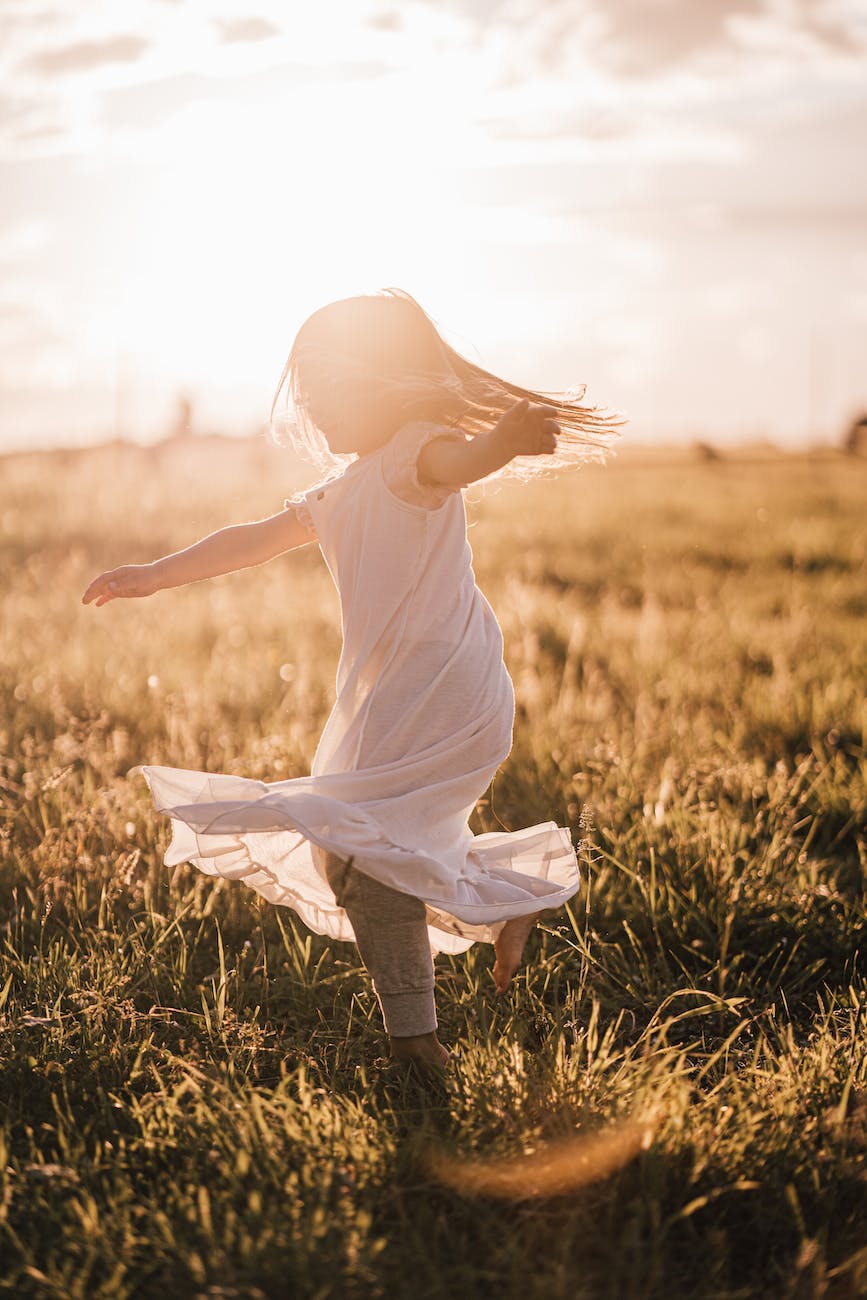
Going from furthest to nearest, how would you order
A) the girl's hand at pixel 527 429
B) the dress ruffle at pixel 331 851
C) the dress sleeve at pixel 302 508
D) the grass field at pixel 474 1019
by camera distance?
the dress sleeve at pixel 302 508
the dress ruffle at pixel 331 851
the girl's hand at pixel 527 429
the grass field at pixel 474 1019

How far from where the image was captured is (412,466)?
8.25 feet

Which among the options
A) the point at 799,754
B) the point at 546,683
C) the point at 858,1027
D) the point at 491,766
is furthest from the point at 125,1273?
the point at 546,683

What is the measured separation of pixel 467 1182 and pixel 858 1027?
1.26 m

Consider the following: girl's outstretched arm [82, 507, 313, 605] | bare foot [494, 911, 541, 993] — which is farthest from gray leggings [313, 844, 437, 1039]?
girl's outstretched arm [82, 507, 313, 605]

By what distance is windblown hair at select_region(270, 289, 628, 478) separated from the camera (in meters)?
2.70

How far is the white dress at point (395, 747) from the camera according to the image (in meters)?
2.50

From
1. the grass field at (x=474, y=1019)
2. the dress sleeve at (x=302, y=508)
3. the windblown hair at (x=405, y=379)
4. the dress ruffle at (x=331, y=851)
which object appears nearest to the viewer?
the grass field at (x=474, y=1019)

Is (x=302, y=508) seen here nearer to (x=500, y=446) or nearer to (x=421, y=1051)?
(x=500, y=446)

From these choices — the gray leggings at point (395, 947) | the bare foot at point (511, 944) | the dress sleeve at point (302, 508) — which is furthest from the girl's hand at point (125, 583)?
the bare foot at point (511, 944)

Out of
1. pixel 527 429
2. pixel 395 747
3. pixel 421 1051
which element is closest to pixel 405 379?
pixel 527 429

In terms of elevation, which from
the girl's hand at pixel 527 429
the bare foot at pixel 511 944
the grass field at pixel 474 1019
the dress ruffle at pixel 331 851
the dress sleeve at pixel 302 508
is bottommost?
the grass field at pixel 474 1019

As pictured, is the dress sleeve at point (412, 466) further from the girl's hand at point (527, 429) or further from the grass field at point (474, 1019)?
the grass field at point (474, 1019)

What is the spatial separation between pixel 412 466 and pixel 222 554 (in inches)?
25.3

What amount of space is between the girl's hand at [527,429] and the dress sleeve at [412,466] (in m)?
0.23
